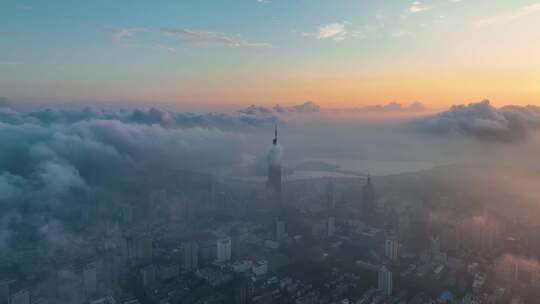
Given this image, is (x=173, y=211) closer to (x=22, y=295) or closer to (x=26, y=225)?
(x=26, y=225)

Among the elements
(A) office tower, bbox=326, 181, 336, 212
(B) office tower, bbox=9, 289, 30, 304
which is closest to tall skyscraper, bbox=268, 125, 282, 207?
(A) office tower, bbox=326, 181, 336, 212

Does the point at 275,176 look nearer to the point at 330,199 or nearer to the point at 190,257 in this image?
the point at 330,199

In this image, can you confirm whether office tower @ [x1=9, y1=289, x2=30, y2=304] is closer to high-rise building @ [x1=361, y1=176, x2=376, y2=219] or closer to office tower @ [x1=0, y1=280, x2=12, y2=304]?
office tower @ [x1=0, y1=280, x2=12, y2=304]

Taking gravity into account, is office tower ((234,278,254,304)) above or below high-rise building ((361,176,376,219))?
below

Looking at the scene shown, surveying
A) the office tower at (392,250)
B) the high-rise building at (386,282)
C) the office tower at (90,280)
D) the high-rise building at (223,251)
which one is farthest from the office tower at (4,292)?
the office tower at (392,250)

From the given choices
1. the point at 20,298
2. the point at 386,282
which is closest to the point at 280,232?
the point at 386,282

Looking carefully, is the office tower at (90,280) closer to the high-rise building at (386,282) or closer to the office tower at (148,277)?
the office tower at (148,277)

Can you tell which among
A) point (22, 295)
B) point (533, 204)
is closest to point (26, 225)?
point (22, 295)

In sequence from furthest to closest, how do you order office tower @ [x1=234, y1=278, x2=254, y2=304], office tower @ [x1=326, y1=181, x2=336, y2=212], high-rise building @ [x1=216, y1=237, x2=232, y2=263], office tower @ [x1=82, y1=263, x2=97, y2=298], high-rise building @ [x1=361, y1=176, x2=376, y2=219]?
office tower @ [x1=326, y1=181, x2=336, y2=212] → high-rise building @ [x1=361, y1=176, x2=376, y2=219] → high-rise building @ [x1=216, y1=237, x2=232, y2=263] → office tower @ [x1=82, y1=263, x2=97, y2=298] → office tower @ [x1=234, y1=278, x2=254, y2=304]

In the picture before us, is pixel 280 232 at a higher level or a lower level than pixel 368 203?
lower
